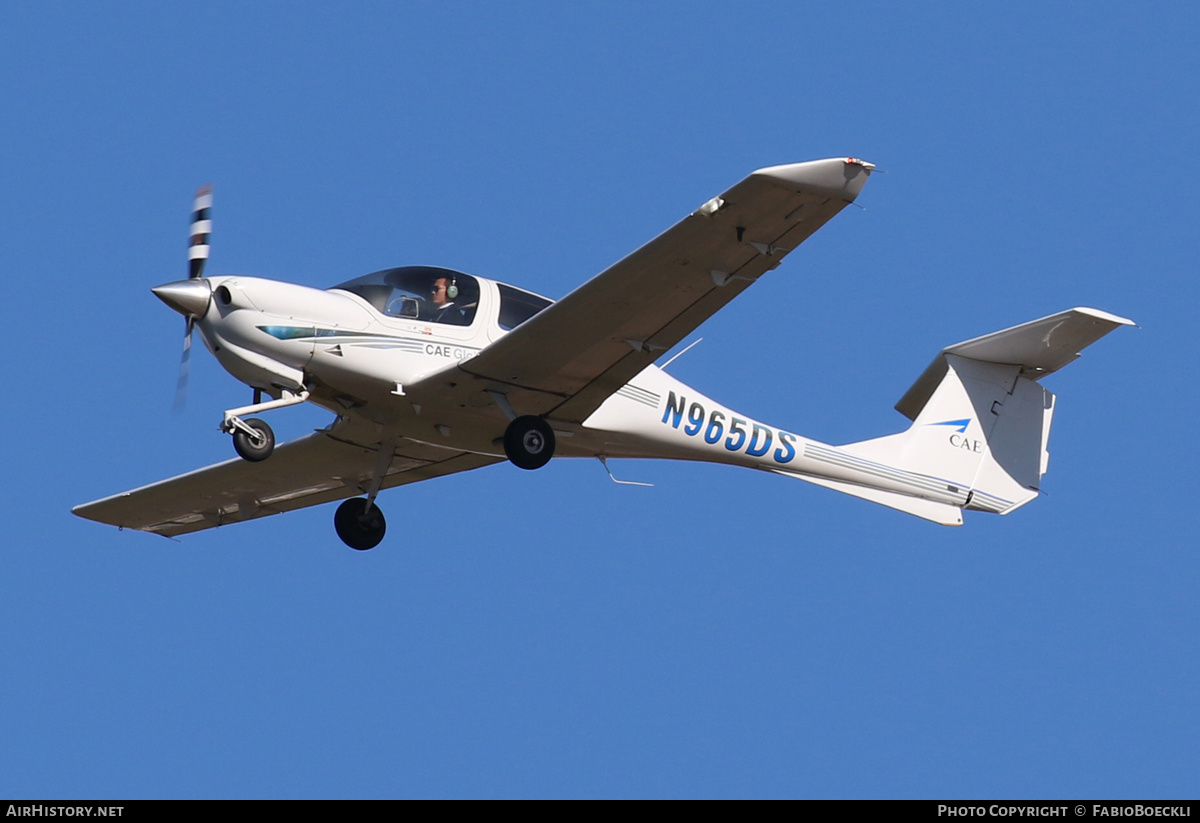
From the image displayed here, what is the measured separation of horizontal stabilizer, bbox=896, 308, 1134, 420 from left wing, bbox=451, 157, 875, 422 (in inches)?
176

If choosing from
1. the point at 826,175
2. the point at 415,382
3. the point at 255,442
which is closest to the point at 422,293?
the point at 415,382

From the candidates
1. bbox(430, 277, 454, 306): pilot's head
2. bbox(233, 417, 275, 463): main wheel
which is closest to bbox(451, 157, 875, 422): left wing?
bbox(430, 277, 454, 306): pilot's head

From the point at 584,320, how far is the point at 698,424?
240 cm

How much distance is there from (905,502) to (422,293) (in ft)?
19.3

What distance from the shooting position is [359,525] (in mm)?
15102

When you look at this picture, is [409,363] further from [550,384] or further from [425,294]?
[550,384]

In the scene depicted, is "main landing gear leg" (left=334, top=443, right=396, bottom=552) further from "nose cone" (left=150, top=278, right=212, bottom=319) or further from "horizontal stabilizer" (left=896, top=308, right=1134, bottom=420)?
"horizontal stabilizer" (left=896, top=308, right=1134, bottom=420)

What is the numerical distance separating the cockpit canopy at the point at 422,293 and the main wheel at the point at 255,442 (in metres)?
1.43

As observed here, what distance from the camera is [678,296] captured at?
12.7 metres

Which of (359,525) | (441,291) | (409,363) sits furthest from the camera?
(359,525)

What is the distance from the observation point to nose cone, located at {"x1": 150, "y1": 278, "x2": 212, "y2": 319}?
12586mm
